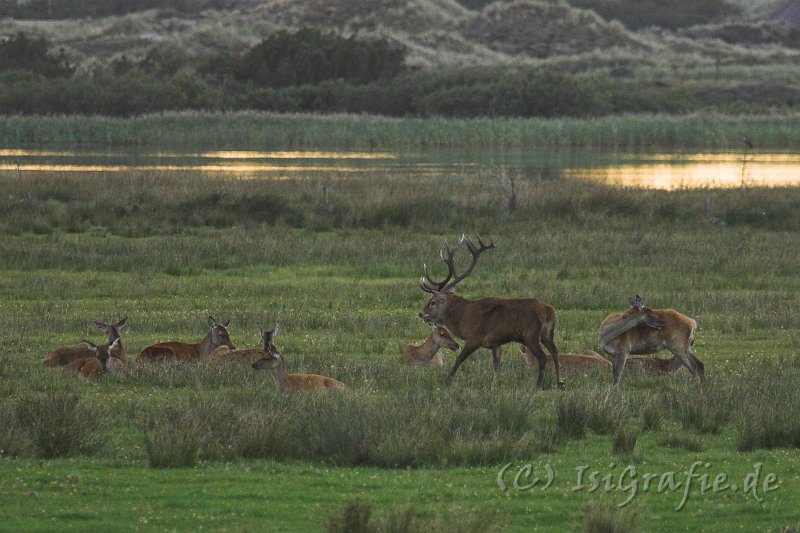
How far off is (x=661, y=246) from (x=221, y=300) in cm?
950

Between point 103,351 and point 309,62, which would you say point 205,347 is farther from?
point 309,62

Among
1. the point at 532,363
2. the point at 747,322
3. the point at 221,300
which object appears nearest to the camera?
the point at 532,363

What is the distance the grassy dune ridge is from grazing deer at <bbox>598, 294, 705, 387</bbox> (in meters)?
50.4

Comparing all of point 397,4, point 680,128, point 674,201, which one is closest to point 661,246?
point 674,201

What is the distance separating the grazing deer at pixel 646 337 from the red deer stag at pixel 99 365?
15.6 feet

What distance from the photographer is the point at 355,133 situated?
6475 centimetres

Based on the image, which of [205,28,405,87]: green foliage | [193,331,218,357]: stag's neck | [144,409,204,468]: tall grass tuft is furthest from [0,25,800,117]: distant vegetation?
[144,409,204,468]: tall grass tuft

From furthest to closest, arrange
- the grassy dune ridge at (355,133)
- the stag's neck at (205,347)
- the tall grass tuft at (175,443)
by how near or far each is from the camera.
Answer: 1. the grassy dune ridge at (355,133)
2. the stag's neck at (205,347)
3. the tall grass tuft at (175,443)

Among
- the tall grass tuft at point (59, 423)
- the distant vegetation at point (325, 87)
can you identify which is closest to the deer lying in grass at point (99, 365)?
the tall grass tuft at point (59, 423)

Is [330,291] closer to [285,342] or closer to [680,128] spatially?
[285,342]

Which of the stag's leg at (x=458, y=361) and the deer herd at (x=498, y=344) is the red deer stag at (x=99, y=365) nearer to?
the deer herd at (x=498, y=344)

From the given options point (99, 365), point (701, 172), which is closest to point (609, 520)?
point (99, 365)

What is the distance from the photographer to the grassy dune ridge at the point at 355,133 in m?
63.5

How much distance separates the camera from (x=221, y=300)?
1962cm
